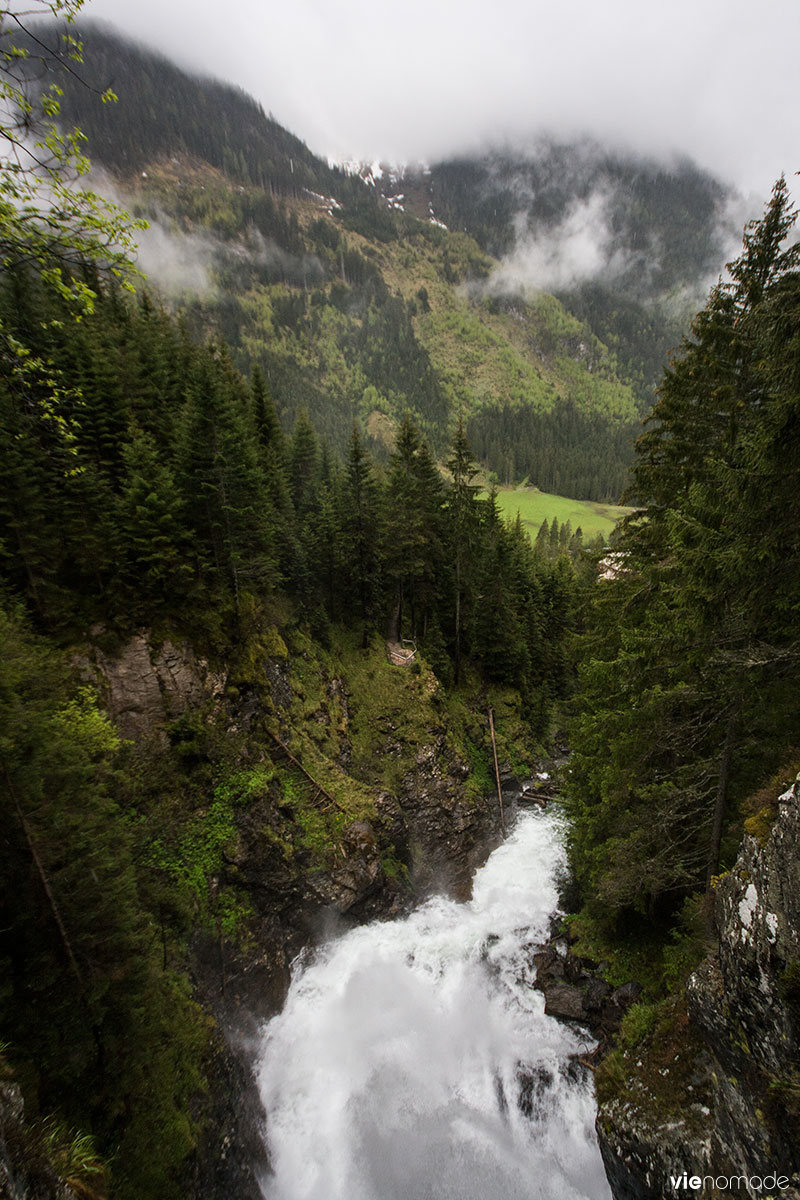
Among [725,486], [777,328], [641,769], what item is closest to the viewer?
[777,328]

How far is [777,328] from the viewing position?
810cm

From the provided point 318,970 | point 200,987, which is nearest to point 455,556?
point 318,970

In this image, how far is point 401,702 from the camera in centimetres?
2884

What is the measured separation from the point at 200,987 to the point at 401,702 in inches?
638

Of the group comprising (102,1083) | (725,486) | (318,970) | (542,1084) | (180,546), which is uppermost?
(725,486)

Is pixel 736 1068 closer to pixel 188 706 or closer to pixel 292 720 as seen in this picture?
pixel 188 706

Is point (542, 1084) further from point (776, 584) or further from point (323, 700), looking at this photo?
point (323, 700)

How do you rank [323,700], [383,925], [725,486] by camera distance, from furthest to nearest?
[323,700] < [383,925] < [725,486]

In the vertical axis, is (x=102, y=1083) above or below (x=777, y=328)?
below

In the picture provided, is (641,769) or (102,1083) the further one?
(641,769)

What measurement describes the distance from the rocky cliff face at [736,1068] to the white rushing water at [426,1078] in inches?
156

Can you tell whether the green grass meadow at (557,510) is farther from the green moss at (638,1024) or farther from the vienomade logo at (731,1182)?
the vienomade logo at (731,1182)

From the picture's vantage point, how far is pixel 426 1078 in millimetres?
14461

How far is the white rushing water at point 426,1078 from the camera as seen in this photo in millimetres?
12547
